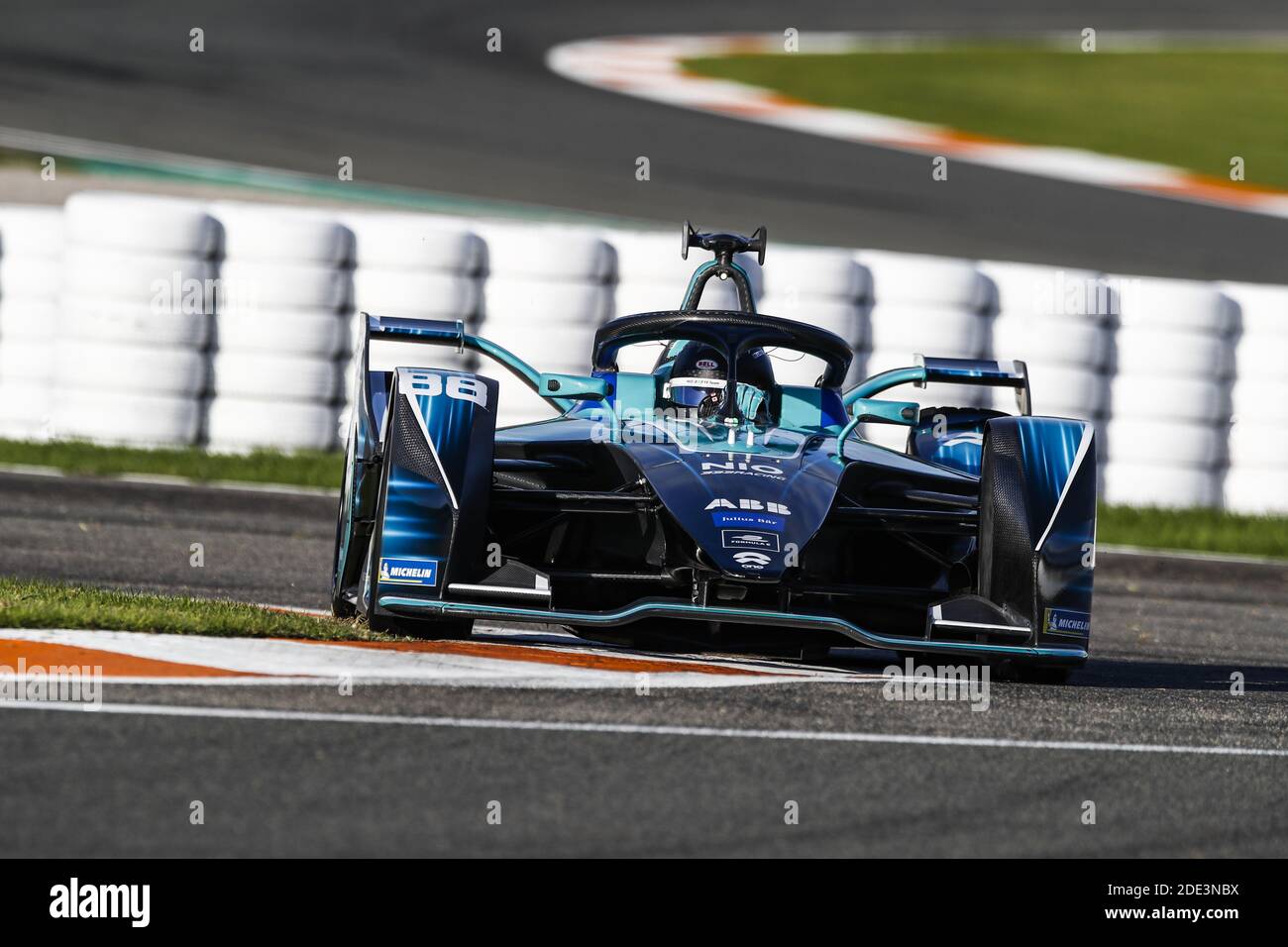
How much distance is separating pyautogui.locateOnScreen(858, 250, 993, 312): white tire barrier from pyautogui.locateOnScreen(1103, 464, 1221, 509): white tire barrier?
1316 mm

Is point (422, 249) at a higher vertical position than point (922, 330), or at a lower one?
higher

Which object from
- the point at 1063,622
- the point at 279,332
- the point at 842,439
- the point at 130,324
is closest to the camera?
the point at 1063,622

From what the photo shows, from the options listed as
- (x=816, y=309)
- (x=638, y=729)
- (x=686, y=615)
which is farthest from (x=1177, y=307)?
(x=638, y=729)

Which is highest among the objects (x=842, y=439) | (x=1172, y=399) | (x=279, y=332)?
(x=279, y=332)

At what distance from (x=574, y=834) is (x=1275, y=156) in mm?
19306

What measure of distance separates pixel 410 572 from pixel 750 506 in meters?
1.01

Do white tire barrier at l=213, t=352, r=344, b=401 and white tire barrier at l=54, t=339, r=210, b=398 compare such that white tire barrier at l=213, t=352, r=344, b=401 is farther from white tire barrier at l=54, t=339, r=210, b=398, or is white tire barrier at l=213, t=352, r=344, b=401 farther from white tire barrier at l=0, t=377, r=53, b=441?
white tire barrier at l=0, t=377, r=53, b=441

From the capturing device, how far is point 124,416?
11461mm

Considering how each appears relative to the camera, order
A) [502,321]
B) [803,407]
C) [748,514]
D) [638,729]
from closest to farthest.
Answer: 1. [638,729]
2. [748,514]
3. [803,407]
4. [502,321]

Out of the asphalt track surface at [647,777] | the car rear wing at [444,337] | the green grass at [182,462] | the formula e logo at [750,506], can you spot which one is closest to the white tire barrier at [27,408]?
the green grass at [182,462]

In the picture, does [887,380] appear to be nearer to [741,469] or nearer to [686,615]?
[741,469]

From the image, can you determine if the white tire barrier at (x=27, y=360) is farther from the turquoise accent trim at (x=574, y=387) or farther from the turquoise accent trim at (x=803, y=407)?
the turquoise accent trim at (x=803, y=407)

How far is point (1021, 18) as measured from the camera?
92.8 ft

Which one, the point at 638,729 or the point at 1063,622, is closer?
the point at 638,729
